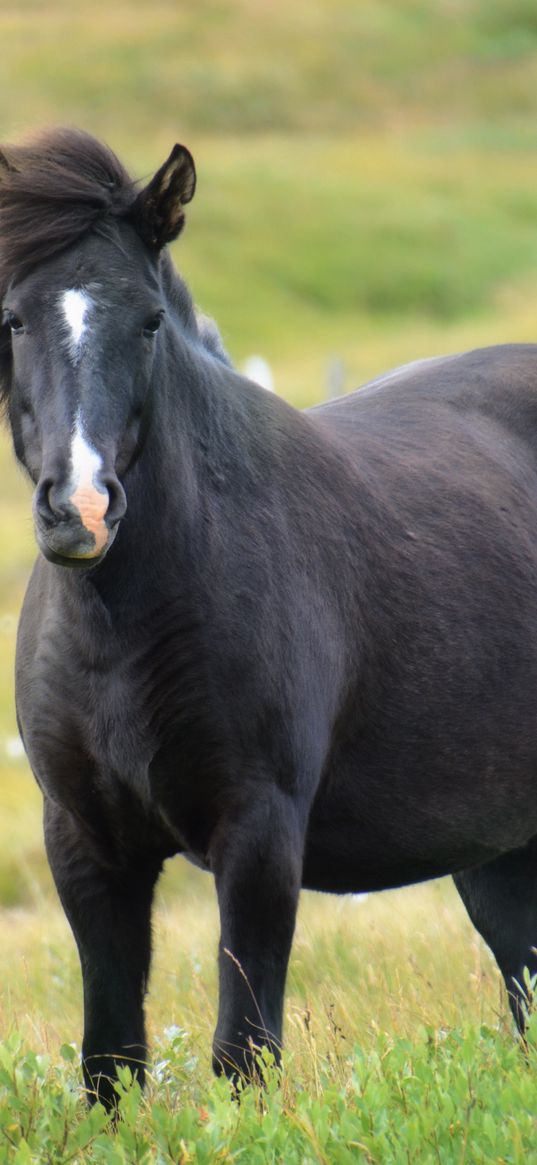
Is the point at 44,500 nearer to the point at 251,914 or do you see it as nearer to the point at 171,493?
the point at 171,493

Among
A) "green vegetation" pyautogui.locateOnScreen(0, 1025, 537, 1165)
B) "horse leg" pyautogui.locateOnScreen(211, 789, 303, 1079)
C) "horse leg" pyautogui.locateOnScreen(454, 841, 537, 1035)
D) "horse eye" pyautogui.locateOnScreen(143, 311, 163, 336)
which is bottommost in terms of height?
"horse leg" pyautogui.locateOnScreen(454, 841, 537, 1035)

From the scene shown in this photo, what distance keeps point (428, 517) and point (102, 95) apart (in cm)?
4838

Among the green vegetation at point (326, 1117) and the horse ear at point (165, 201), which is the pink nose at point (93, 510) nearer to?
the horse ear at point (165, 201)

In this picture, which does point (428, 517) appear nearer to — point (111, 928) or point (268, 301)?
point (111, 928)

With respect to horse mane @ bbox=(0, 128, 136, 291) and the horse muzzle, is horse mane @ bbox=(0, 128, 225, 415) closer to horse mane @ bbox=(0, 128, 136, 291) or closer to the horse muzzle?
horse mane @ bbox=(0, 128, 136, 291)

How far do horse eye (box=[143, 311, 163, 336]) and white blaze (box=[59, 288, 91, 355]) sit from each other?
6.3 inches

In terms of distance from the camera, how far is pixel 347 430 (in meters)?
4.61

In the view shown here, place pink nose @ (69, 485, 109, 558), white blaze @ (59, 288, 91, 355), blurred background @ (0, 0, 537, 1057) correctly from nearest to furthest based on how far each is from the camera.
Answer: pink nose @ (69, 485, 109, 558)
white blaze @ (59, 288, 91, 355)
blurred background @ (0, 0, 537, 1057)

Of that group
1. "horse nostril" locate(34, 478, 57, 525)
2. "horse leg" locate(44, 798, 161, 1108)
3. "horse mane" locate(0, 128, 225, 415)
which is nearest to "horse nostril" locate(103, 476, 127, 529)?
"horse nostril" locate(34, 478, 57, 525)

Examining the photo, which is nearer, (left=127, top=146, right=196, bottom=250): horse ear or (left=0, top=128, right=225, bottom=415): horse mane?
(left=0, top=128, right=225, bottom=415): horse mane

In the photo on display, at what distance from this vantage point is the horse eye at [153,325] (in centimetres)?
353

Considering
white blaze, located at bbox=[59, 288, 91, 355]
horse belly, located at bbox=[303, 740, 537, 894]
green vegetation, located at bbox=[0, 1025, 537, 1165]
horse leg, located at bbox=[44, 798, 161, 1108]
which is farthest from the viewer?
horse belly, located at bbox=[303, 740, 537, 894]

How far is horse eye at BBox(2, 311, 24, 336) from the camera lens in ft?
11.5

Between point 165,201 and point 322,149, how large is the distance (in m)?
47.6
